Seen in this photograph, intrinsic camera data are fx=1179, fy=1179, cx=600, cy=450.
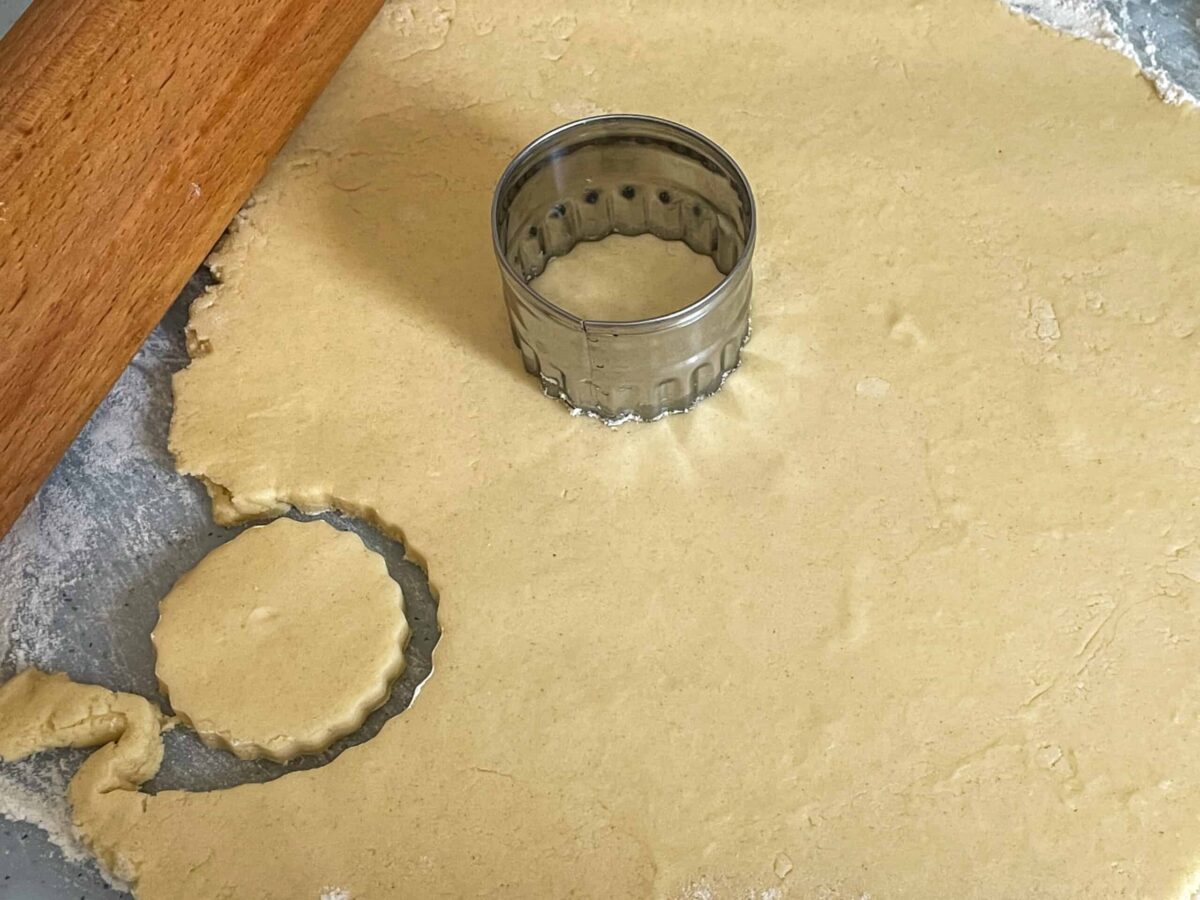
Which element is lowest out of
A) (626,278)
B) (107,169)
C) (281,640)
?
(281,640)

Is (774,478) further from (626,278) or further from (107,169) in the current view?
(107,169)

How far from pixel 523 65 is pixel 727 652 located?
0.97 metres

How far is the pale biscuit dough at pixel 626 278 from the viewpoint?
160cm

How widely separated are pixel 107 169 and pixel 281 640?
60 centimetres

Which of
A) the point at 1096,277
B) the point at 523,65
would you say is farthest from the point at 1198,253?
the point at 523,65

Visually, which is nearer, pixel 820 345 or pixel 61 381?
pixel 61 381

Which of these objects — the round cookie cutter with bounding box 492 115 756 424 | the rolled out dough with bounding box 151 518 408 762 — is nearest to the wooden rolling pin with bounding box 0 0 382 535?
the rolled out dough with bounding box 151 518 408 762

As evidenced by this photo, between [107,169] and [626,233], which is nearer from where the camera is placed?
[107,169]

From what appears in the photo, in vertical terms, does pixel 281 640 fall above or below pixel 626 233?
below

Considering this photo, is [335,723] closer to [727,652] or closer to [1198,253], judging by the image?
[727,652]

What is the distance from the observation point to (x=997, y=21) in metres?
1.81

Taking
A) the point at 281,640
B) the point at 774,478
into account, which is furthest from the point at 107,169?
the point at 774,478

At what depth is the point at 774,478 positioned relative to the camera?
148 centimetres

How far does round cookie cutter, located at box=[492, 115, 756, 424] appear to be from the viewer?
1.40 m
